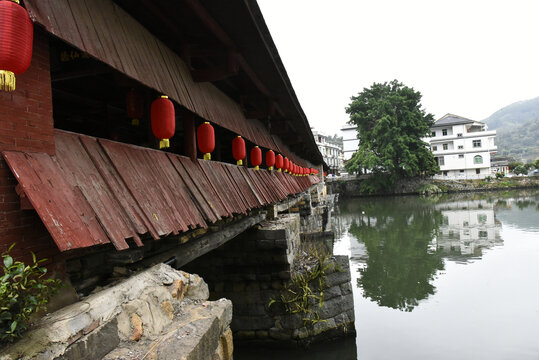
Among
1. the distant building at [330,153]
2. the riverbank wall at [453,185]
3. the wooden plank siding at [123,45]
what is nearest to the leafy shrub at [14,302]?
the wooden plank siding at [123,45]

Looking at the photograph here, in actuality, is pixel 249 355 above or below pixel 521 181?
below

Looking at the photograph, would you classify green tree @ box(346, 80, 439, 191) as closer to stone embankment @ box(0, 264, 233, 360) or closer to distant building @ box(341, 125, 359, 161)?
distant building @ box(341, 125, 359, 161)

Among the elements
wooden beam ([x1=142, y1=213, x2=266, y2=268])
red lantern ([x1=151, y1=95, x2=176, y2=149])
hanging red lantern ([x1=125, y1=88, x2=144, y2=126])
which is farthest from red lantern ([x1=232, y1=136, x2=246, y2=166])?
red lantern ([x1=151, y1=95, x2=176, y2=149])

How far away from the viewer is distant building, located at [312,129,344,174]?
188ft

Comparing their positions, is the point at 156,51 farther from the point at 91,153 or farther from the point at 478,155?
the point at 478,155

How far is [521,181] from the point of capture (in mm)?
42344

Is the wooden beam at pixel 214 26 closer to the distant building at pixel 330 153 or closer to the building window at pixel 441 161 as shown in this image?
the building window at pixel 441 161

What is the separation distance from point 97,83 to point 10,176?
4165mm

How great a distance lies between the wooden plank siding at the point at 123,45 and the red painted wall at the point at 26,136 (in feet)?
0.67

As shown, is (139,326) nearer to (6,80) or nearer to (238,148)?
(6,80)

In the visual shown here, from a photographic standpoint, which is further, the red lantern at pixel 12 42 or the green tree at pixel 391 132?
the green tree at pixel 391 132

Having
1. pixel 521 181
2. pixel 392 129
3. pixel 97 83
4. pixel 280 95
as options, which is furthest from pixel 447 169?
pixel 97 83

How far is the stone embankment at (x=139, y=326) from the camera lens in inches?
73.0

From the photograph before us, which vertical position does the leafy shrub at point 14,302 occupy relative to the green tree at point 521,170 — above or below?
below
